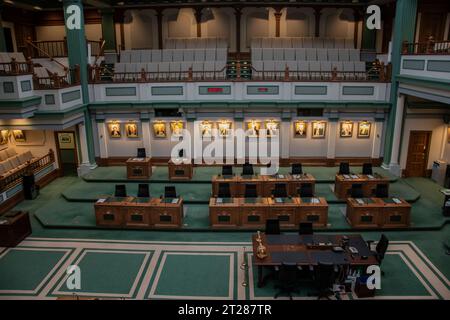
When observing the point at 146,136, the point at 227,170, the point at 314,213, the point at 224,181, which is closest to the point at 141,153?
the point at 146,136

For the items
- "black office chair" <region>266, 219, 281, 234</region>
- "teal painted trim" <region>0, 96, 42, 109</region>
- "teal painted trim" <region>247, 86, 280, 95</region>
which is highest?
"teal painted trim" <region>247, 86, 280, 95</region>

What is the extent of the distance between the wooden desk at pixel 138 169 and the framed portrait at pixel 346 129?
27.5 feet

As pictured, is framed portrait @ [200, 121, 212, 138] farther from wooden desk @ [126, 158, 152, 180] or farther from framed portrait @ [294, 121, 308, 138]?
framed portrait @ [294, 121, 308, 138]

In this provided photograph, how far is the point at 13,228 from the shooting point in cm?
1107

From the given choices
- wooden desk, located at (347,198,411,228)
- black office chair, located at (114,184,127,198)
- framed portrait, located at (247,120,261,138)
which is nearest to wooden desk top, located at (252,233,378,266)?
wooden desk, located at (347,198,411,228)

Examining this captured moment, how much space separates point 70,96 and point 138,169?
3.79 meters

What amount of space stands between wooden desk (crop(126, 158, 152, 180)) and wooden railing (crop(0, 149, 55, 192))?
11.9 ft

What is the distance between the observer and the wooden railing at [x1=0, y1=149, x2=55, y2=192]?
1355 cm

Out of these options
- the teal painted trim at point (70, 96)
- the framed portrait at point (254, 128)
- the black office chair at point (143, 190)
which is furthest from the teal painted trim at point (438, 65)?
the teal painted trim at point (70, 96)

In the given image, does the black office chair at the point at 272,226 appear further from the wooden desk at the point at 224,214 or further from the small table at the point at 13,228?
the small table at the point at 13,228

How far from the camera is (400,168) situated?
15719 millimetres

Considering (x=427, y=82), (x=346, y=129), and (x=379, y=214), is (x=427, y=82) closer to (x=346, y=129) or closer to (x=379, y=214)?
(x=346, y=129)

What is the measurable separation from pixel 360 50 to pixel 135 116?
38.8ft
